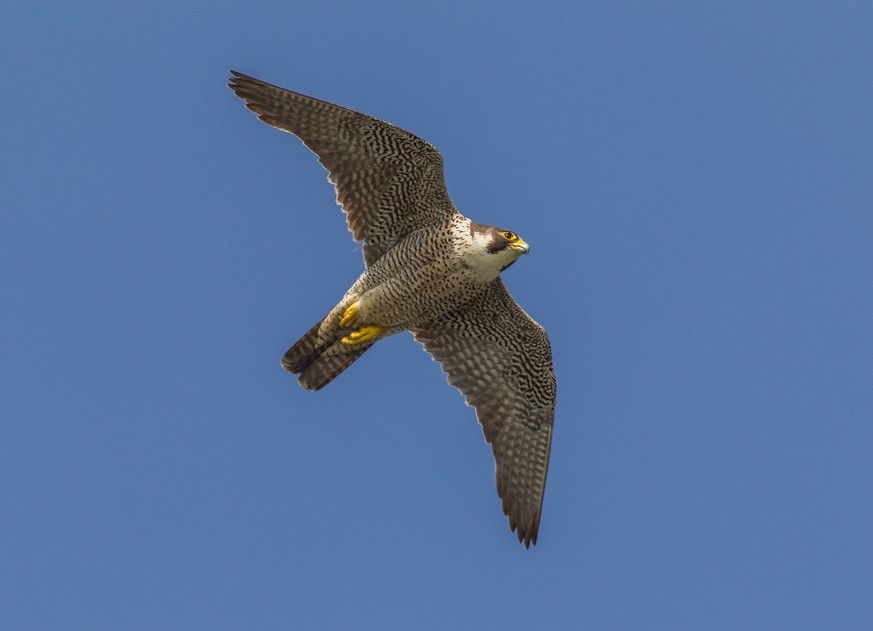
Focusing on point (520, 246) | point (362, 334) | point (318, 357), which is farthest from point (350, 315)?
point (520, 246)

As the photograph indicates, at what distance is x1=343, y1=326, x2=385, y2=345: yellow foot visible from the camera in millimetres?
15297

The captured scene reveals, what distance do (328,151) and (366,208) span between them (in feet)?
2.73

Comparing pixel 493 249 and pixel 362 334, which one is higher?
pixel 493 249

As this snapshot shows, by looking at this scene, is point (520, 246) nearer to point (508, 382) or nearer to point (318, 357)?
point (508, 382)

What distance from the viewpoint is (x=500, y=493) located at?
52.1 ft

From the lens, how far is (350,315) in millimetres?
15156

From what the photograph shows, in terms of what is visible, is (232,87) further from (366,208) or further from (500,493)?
(500,493)

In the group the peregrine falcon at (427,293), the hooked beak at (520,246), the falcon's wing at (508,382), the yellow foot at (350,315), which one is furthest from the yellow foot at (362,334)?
the hooked beak at (520,246)

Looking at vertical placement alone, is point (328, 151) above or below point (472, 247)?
above

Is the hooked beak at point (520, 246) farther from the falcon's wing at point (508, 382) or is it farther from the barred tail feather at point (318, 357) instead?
the barred tail feather at point (318, 357)

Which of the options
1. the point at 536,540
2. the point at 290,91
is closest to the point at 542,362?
the point at 536,540

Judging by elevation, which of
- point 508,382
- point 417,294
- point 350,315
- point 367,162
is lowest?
point 508,382

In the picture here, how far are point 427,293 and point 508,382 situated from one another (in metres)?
1.95

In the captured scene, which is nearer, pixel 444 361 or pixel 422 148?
pixel 422 148
